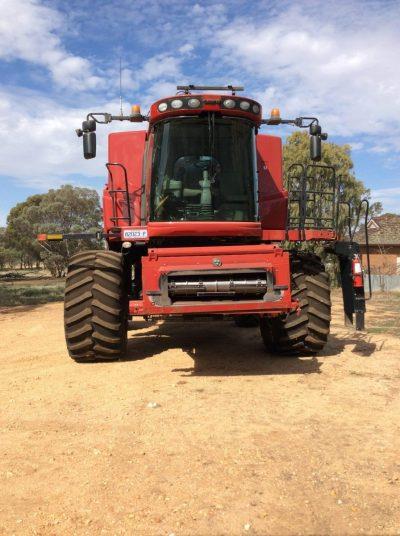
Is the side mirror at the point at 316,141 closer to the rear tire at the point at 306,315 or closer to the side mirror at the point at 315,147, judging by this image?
the side mirror at the point at 315,147

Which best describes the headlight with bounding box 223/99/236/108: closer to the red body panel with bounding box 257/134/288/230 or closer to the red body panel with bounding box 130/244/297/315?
the red body panel with bounding box 257/134/288/230

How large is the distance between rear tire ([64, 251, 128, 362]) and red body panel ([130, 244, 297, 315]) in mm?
584

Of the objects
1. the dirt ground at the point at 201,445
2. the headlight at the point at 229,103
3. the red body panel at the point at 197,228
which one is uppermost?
the headlight at the point at 229,103

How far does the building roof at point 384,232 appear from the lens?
37750 mm

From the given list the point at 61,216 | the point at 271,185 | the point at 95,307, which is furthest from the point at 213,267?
the point at 61,216

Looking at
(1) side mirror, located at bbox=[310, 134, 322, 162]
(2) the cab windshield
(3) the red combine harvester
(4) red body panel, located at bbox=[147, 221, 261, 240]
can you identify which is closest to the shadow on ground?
(3) the red combine harvester

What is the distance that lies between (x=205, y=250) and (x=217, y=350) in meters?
2.31

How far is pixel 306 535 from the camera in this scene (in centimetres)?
267

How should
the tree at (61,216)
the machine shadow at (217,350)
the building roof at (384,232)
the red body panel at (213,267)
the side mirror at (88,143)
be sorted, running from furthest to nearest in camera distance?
the tree at (61,216)
the building roof at (384,232)
the side mirror at (88,143)
the machine shadow at (217,350)
the red body panel at (213,267)

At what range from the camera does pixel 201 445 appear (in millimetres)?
3842

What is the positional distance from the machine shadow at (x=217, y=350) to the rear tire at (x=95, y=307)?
66cm

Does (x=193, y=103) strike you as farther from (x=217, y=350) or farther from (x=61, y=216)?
(x=61, y=216)

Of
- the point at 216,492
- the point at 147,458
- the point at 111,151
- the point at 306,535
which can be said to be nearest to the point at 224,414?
the point at 147,458

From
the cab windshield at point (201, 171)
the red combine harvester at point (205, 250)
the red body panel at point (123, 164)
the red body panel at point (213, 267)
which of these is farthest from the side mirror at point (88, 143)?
the red body panel at point (213, 267)
